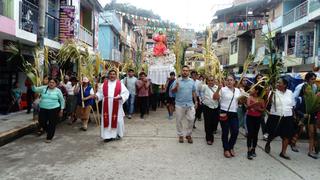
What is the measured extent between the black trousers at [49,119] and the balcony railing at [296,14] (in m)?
17.7

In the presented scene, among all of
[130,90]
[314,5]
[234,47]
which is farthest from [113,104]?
[234,47]

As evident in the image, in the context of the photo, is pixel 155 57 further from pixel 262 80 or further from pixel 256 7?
pixel 256 7

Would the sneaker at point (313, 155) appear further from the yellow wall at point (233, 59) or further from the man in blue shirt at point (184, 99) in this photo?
the yellow wall at point (233, 59)

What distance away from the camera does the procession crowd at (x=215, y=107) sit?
6746mm

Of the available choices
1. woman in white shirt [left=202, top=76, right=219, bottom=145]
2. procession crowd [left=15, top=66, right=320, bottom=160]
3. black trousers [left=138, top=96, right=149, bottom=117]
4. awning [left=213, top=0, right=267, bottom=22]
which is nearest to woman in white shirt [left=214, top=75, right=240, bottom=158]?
procession crowd [left=15, top=66, right=320, bottom=160]

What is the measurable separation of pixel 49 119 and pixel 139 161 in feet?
9.32

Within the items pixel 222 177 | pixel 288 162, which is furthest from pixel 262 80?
pixel 222 177

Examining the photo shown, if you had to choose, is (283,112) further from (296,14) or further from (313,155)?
(296,14)

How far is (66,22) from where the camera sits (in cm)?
1639

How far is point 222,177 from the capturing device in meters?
5.43

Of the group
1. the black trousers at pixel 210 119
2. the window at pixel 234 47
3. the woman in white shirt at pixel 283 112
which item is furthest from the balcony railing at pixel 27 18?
the window at pixel 234 47

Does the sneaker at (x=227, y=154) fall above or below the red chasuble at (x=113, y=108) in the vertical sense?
below

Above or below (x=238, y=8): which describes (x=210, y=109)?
below

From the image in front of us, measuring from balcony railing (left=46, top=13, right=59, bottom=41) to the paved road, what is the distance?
27.1 feet
